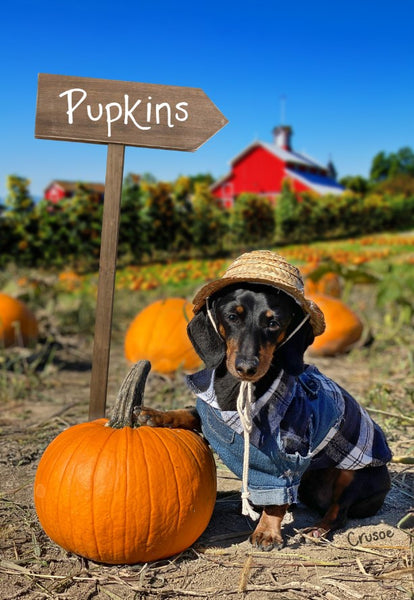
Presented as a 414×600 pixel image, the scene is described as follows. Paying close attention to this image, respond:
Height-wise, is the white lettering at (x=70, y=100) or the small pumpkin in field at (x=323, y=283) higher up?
the white lettering at (x=70, y=100)

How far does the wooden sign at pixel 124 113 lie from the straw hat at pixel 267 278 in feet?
3.32

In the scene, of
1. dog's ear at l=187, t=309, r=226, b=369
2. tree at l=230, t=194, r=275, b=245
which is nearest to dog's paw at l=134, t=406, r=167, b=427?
dog's ear at l=187, t=309, r=226, b=369

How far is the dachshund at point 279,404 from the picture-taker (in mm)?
2271

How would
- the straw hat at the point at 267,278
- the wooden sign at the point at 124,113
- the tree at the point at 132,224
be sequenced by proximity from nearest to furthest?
1. the straw hat at the point at 267,278
2. the wooden sign at the point at 124,113
3. the tree at the point at 132,224

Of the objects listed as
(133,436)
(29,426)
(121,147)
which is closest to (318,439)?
(133,436)

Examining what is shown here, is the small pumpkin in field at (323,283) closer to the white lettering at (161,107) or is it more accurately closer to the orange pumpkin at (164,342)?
the orange pumpkin at (164,342)

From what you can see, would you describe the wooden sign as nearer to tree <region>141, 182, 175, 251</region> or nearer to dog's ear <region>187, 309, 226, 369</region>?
dog's ear <region>187, 309, 226, 369</region>

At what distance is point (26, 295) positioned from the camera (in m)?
7.81

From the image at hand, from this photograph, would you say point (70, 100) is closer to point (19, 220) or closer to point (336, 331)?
point (336, 331)

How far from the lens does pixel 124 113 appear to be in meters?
3.07

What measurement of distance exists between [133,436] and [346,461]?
95 centimetres

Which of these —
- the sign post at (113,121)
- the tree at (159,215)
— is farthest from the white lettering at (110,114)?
the tree at (159,215)

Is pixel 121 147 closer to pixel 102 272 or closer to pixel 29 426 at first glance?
pixel 102 272

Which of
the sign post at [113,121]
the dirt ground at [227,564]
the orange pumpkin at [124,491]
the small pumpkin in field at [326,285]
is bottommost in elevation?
the dirt ground at [227,564]
